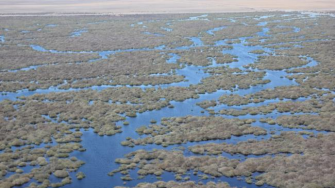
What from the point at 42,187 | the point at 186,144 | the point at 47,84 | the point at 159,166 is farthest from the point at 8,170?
the point at 47,84

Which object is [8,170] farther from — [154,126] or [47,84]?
[47,84]

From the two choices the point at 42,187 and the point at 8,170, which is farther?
the point at 8,170

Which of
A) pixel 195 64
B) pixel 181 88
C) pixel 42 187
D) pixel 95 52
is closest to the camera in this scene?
pixel 42 187

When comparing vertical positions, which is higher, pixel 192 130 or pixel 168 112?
pixel 168 112

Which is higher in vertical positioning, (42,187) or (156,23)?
(156,23)

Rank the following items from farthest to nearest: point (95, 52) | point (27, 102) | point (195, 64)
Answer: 1. point (95, 52)
2. point (195, 64)
3. point (27, 102)

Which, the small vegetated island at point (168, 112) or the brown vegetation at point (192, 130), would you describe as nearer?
the small vegetated island at point (168, 112)

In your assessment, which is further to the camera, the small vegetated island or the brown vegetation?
the brown vegetation

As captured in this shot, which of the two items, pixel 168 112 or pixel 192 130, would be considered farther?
A: pixel 168 112
